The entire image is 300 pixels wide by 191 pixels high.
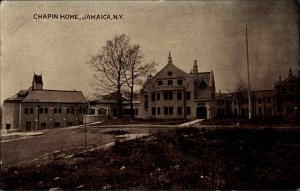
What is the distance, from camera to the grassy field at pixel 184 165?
223cm

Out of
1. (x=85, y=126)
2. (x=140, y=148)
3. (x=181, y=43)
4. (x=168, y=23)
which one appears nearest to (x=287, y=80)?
(x=181, y=43)

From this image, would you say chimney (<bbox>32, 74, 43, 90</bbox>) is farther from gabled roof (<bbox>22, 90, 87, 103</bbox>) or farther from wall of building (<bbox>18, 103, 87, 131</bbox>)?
wall of building (<bbox>18, 103, 87, 131</bbox>)

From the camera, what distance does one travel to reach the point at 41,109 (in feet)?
9.61

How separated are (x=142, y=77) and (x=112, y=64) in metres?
0.34

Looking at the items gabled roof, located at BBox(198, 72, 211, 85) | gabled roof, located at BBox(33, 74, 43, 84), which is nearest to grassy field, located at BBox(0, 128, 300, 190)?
gabled roof, located at BBox(198, 72, 211, 85)

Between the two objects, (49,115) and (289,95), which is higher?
(289,95)

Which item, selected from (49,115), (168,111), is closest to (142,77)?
(168,111)

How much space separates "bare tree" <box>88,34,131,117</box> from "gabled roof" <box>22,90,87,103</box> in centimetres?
24

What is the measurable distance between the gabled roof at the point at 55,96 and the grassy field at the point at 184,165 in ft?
1.93

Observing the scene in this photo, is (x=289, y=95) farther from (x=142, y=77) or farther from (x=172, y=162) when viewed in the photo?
(x=142, y=77)

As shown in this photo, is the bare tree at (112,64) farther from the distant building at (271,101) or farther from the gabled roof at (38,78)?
the distant building at (271,101)

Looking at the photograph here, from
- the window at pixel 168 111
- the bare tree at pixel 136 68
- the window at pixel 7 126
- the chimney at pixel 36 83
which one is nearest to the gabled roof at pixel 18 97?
the chimney at pixel 36 83

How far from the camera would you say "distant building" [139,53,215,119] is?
8.86 ft

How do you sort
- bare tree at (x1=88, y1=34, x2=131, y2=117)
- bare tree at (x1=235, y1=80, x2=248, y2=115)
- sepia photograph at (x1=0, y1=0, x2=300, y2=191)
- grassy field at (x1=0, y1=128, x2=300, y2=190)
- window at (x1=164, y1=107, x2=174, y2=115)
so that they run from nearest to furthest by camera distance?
grassy field at (x1=0, y1=128, x2=300, y2=190)
sepia photograph at (x1=0, y1=0, x2=300, y2=191)
bare tree at (x1=235, y1=80, x2=248, y2=115)
bare tree at (x1=88, y1=34, x2=131, y2=117)
window at (x1=164, y1=107, x2=174, y2=115)
